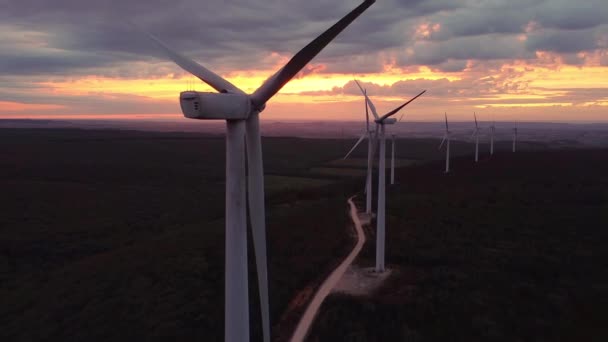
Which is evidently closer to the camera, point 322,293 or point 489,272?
point 322,293

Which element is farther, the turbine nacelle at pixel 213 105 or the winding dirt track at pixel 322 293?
the winding dirt track at pixel 322 293

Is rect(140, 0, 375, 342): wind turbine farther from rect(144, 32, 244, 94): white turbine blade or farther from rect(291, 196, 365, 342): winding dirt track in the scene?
rect(291, 196, 365, 342): winding dirt track

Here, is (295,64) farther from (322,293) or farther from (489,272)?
(489,272)

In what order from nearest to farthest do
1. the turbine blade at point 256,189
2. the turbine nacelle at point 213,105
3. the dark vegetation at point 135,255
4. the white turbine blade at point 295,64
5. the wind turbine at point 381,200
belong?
the turbine nacelle at point 213,105 → the white turbine blade at point 295,64 → the turbine blade at point 256,189 → the dark vegetation at point 135,255 → the wind turbine at point 381,200

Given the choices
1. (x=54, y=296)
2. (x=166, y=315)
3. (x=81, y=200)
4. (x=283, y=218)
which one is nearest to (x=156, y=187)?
(x=81, y=200)

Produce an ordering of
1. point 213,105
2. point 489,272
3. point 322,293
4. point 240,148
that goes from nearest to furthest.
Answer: point 213,105
point 240,148
point 322,293
point 489,272

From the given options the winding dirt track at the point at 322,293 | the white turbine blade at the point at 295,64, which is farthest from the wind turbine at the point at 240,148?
the winding dirt track at the point at 322,293

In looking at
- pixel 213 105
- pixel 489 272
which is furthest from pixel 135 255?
pixel 213 105

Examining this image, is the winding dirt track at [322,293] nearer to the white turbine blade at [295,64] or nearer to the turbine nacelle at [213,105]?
the white turbine blade at [295,64]
